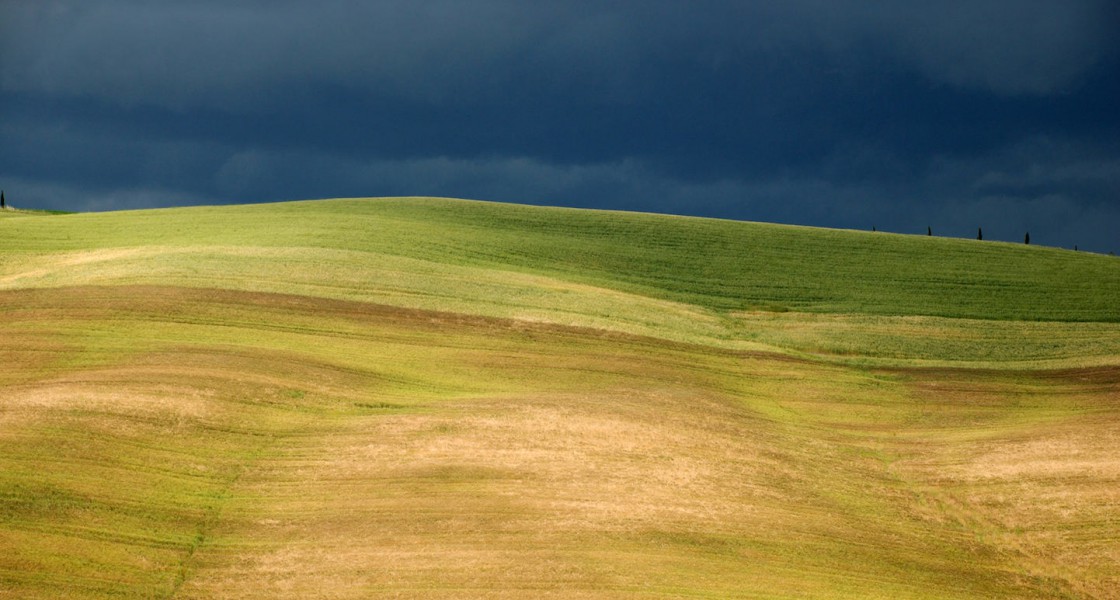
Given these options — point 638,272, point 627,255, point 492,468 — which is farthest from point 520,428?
point 627,255

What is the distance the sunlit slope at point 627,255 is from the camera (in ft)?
133

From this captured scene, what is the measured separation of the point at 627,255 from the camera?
156 ft

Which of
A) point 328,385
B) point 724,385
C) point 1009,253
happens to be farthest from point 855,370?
point 1009,253

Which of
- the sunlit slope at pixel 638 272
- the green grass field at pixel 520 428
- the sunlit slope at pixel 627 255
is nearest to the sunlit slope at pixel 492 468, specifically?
the green grass field at pixel 520 428

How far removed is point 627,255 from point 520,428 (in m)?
24.2

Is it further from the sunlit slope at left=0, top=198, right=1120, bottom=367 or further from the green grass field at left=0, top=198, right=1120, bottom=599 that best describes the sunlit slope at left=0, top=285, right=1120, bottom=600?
the sunlit slope at left=0, top=198, right=1120, bottom=367

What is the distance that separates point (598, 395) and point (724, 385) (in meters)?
4.55

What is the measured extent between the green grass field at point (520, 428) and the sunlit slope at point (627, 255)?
34 cm

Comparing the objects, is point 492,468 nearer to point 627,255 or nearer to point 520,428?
point 520,428

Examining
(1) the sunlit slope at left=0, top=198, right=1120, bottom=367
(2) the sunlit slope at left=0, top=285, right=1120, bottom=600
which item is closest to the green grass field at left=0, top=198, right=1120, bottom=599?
(2) the sunlit slope at left=0, top=285, right=1120, bottom=600

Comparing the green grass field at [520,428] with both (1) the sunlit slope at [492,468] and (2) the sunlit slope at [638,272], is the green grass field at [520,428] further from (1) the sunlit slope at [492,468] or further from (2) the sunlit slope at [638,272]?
(2) the sunlit slope at [638,272]

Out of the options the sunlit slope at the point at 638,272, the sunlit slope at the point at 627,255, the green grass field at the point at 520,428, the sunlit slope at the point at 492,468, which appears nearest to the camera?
the sunlit slope at the point at 492,468

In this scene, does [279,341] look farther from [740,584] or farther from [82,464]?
[740,584]

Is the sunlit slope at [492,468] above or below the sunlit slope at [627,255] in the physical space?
below
